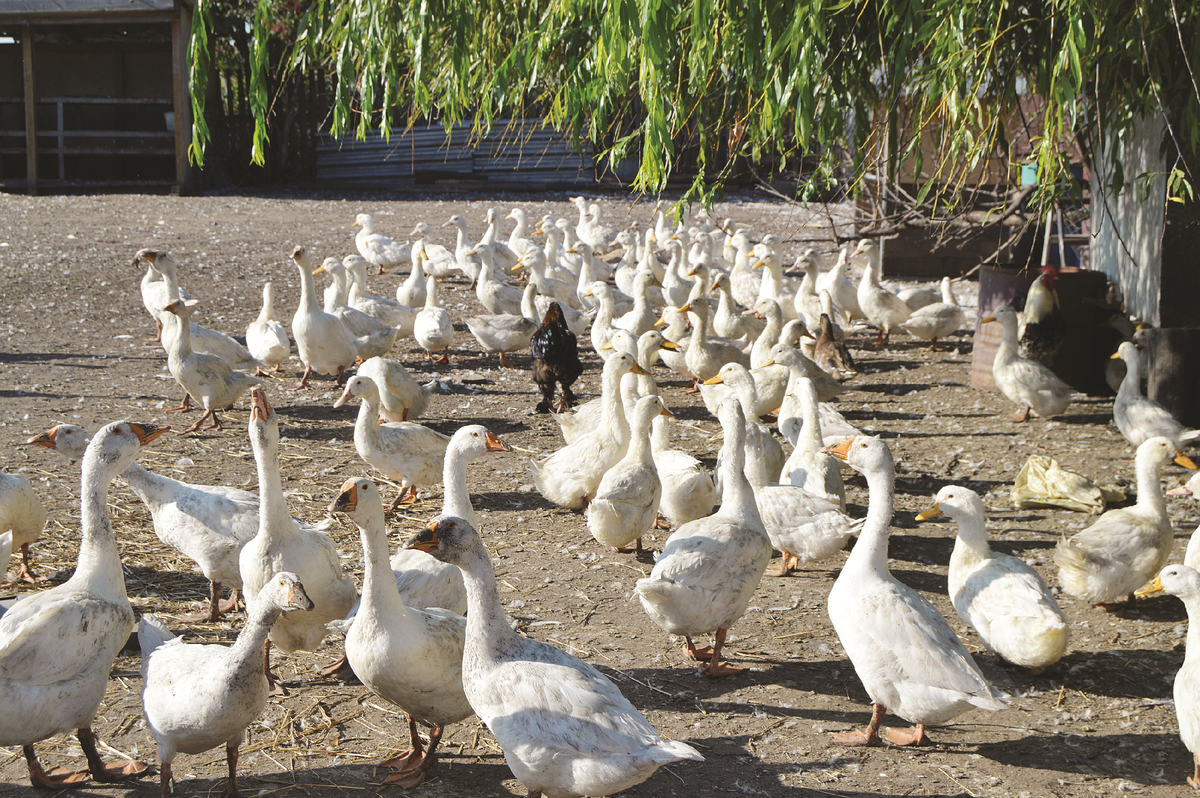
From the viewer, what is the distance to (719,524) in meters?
4.37

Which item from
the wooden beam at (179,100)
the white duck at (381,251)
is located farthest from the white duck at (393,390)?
the wooden beam at (179,100)

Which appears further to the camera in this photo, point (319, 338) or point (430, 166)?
point (430, 166)

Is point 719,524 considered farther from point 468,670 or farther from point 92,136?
point 92,136

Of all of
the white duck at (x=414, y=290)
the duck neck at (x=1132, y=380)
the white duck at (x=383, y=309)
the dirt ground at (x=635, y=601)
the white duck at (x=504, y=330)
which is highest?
the white duck at (x=414, y=290)

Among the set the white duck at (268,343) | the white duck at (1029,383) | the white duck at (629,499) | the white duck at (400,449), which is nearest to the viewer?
the white duck at (629,499)

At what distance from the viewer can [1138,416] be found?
267 inches

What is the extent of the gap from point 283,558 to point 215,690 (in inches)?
36.7

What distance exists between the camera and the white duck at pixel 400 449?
19.7 ft

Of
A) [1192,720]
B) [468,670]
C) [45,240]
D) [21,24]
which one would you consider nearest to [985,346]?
[1192,720]

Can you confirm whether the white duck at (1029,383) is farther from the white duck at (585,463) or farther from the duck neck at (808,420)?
the white duck at (585,463)

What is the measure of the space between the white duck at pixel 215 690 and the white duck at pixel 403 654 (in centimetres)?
37

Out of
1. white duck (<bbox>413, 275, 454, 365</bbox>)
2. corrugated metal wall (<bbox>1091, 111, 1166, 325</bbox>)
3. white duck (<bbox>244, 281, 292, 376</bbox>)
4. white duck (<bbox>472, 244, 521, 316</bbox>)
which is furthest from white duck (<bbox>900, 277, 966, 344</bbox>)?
white duck (<bbox>244, 281, 292, 376</bbox>)

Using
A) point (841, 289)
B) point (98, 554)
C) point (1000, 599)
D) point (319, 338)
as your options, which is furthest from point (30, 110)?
point (1000, 599)

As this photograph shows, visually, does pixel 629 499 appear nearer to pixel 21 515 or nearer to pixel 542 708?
pixel 542 708
